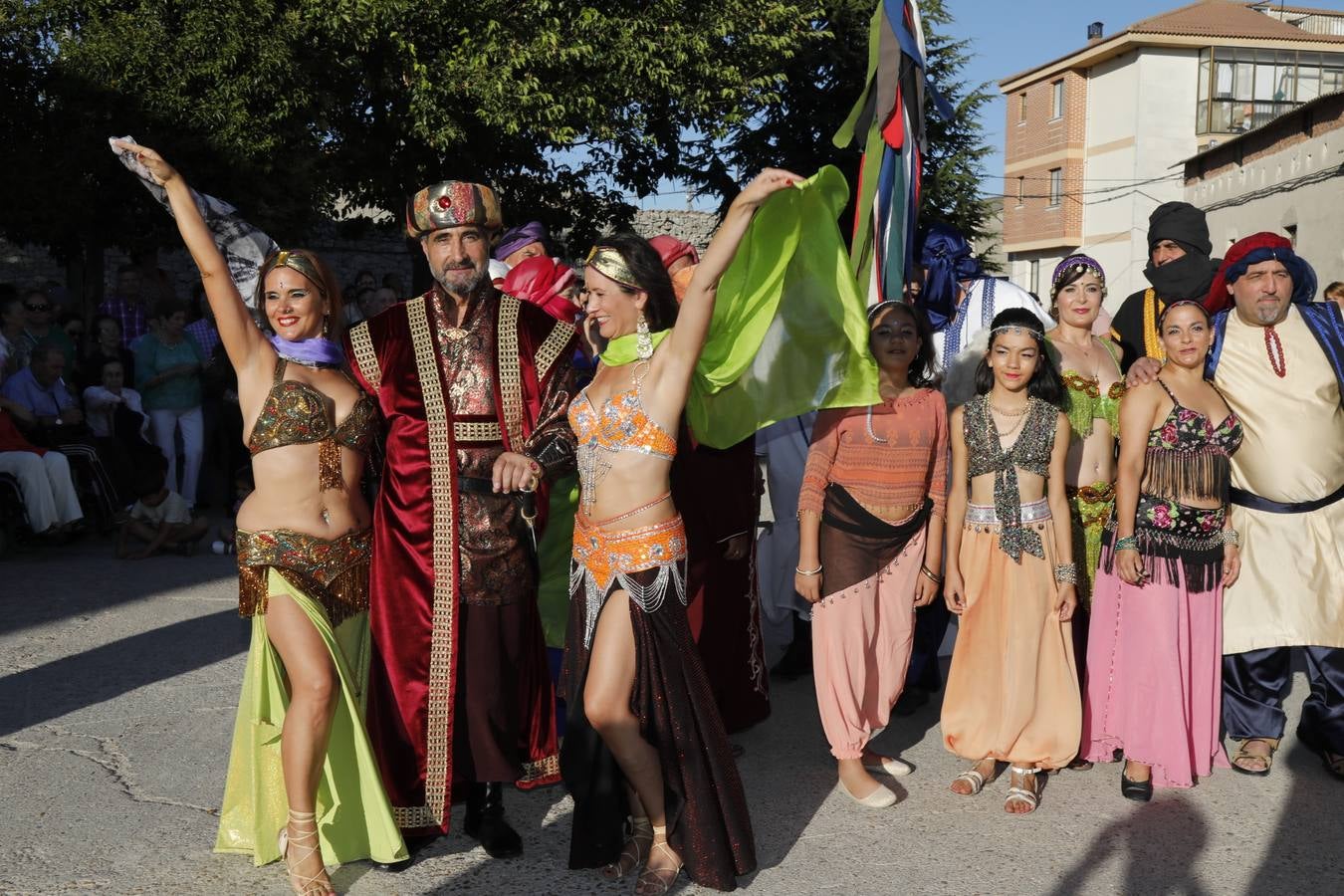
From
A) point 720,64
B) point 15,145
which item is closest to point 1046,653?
point 15,145

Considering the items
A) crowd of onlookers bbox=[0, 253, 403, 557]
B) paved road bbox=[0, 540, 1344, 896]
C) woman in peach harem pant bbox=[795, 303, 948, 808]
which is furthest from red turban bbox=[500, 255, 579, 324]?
crowd of onlookers bbox=[0, 253, 403, 557]

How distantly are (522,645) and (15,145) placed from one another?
11.0m

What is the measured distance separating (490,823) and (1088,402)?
109 inches

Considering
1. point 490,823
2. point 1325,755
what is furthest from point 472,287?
point 1325,755

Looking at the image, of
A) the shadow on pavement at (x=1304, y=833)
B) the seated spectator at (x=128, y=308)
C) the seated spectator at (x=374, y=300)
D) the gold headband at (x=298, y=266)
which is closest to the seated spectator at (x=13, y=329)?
the seated spectator at (x=128, y=308)

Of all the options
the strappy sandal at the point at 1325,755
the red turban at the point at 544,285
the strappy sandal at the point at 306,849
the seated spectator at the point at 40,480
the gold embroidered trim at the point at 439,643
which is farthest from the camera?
the seated spectator at the point at 40,480

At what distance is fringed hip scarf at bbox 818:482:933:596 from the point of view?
452 centimetres

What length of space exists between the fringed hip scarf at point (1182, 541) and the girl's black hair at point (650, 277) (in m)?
2.02

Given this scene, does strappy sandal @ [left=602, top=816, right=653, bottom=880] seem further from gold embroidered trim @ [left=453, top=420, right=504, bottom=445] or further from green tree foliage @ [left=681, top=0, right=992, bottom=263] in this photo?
green tree foliage @ [left=681, top=0, right=992, bottom=263]

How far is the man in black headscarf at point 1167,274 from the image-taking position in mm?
5473

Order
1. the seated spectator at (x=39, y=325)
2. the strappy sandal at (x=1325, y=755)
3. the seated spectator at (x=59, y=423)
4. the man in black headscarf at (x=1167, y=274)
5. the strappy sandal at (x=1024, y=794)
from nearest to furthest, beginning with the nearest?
the strappy sandal at (x=1024, y=794), the strappy sandal at (x=1325, y=755), the man in black headscarf at (x=1167, y=274), the seated spectator at (x=59, y=423), the seated spectator at (x=39, y=325)

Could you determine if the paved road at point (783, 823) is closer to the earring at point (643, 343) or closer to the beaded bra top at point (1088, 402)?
the beaded bra top at point (1088, 402)

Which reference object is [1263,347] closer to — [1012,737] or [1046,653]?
[1046,653]

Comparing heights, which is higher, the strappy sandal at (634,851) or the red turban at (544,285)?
the red turban at (544,285)
